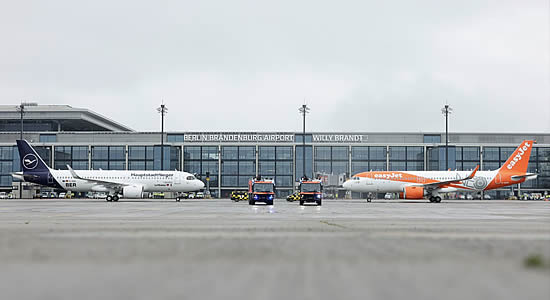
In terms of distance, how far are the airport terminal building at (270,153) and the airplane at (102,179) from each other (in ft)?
122

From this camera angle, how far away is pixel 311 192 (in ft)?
164

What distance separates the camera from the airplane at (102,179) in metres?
61.3

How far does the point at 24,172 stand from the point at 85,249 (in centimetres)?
5861

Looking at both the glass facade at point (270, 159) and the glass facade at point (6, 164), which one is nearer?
the glass facade at point (6, 164)

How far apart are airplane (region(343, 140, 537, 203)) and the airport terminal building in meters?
36.6

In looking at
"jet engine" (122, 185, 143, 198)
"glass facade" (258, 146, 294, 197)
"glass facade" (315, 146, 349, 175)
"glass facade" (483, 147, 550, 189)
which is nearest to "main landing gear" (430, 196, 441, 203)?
"jet engine" (122, 185, 143, 198)

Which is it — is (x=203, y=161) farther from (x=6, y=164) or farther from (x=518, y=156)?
(x=518, y=156)

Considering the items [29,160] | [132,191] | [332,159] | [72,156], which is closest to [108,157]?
[72,156]

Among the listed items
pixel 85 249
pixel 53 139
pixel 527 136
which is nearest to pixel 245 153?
pixel 53 139

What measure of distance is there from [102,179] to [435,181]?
136ft

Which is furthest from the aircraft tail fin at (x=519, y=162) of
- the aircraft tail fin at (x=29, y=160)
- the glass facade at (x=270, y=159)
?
the aircraft tail fin at (x=29, y=160)

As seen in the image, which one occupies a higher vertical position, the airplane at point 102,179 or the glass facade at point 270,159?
the glass facade at point 270,159

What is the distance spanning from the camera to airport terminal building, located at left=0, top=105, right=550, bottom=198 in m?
102

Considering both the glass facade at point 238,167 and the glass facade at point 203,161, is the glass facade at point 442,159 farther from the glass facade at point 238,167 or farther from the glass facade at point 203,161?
the glass facade at point 203,161
